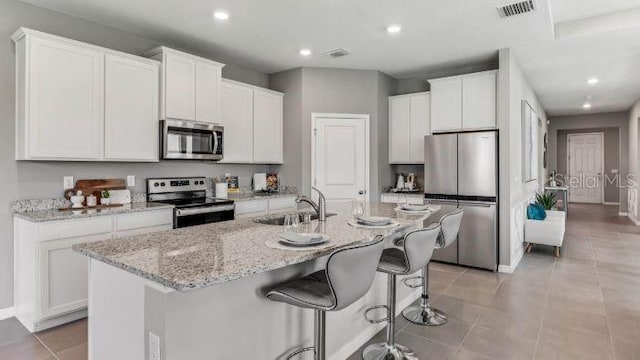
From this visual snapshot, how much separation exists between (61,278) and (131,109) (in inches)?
63.8

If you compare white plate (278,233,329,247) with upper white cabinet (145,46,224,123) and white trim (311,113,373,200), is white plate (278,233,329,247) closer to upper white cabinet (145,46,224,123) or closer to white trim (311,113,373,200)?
upper white cabinet (145,46,224,123)

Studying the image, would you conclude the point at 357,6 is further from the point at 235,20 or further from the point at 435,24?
the point at 235,20

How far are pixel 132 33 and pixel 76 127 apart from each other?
1.30 meters

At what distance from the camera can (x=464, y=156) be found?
4.59 m

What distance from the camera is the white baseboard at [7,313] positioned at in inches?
119

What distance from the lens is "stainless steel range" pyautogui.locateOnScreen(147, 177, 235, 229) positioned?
11.8ft

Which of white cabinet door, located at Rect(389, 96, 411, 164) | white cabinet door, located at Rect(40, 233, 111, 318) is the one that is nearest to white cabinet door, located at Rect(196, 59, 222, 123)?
white cabinet door, located at Rect(40, 233, 111, 318)

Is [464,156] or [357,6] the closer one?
[357,6]

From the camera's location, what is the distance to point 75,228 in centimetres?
291

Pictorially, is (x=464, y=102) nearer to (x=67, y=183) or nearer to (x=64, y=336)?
(x=67, y=183)

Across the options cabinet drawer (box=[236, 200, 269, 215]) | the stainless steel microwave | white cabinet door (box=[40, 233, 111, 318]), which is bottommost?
white cabinet door (box=[40, 233, 111, 318])

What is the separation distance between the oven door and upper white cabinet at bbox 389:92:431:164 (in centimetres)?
271

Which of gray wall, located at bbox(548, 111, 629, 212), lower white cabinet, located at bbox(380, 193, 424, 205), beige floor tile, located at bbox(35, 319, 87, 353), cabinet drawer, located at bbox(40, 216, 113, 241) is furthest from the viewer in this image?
gray wall, located at bbox(548, 111, 629, 212)

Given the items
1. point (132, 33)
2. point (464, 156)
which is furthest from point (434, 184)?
point (132, 33)
